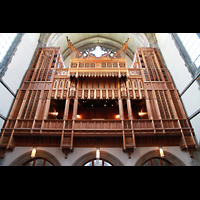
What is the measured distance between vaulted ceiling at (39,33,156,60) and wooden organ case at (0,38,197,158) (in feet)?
9.14

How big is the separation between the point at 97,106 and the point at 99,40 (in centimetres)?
1440

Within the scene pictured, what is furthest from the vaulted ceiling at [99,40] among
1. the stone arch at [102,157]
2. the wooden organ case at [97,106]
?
the stone arch at [102,157]

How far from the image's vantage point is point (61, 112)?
14383mm

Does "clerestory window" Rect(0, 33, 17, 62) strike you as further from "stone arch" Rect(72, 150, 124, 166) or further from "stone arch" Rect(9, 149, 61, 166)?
"stone arch" Rect(72, 150, 124, 166)

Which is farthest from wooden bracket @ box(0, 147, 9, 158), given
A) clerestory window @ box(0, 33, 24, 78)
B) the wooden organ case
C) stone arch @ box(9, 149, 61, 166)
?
clerestory window @ box(0, 33, 24, 78)

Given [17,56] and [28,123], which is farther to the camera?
[17,56]

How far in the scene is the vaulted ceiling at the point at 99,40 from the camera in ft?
59.5

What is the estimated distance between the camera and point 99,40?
2392 cm

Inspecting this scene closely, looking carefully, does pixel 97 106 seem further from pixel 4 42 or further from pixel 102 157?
pixel 4 42

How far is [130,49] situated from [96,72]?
12072 mm

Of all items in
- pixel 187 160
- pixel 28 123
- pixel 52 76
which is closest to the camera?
pixel 187 160
